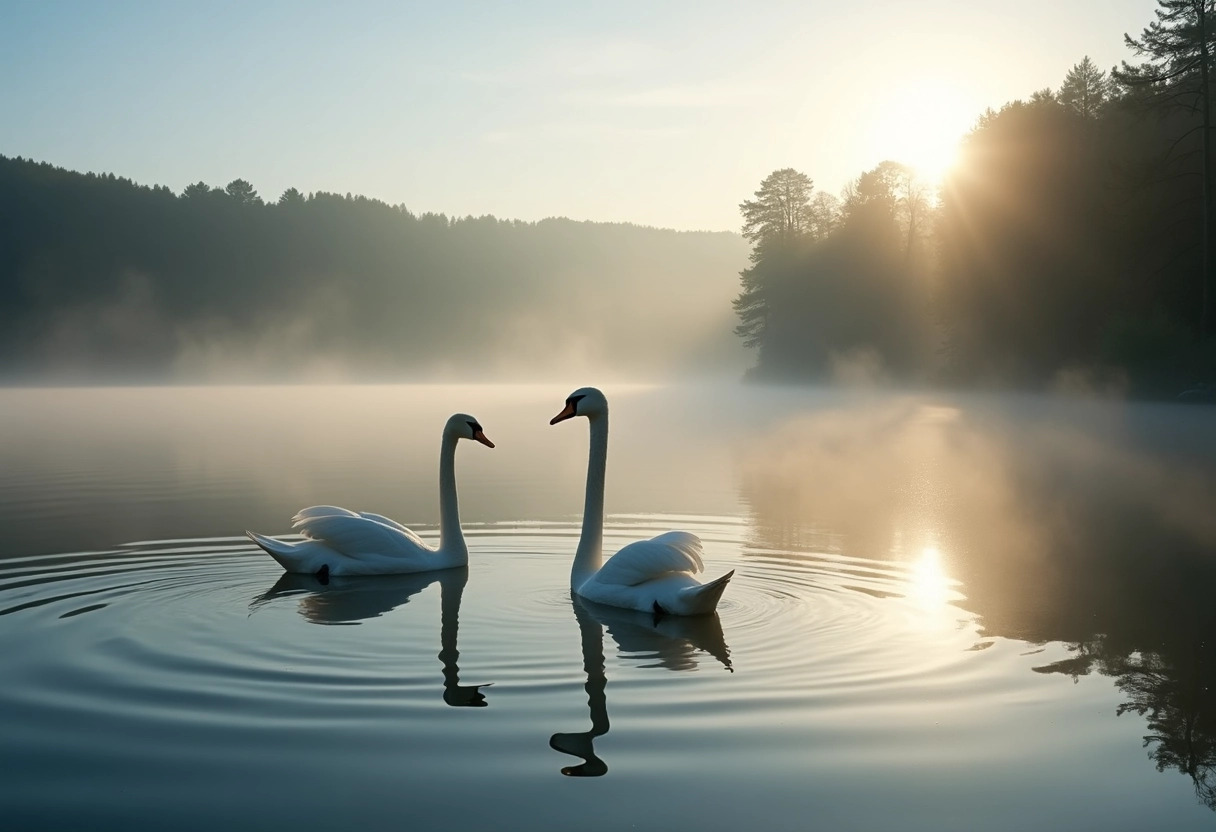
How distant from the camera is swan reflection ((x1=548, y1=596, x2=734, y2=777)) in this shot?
19.7 ft

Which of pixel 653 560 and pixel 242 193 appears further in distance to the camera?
pixel 242 193

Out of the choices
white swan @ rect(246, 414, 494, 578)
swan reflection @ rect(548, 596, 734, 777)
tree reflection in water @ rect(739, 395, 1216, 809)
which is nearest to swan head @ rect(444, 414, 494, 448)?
white swan @ rect(246, 414, 494, 578)

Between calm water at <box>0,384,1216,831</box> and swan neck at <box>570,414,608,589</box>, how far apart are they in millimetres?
412

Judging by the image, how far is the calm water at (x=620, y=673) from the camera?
5160 mm

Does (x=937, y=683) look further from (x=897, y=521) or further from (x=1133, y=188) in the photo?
(x=1133, y=188)

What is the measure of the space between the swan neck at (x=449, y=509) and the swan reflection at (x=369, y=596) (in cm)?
24

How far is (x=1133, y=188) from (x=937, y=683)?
40124mm

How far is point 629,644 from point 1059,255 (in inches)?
1962

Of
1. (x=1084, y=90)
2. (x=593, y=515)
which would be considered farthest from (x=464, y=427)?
(x=1084, y=90)

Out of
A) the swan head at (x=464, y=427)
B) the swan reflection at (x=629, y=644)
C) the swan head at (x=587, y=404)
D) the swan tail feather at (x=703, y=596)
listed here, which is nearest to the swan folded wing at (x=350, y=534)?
the swan head at (x=464, y=427)

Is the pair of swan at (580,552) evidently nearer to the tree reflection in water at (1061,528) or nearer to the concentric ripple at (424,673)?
the concentric ripple at (424,673)

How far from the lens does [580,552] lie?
33.2ft

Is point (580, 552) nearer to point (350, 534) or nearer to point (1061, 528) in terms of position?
point (350, 534)

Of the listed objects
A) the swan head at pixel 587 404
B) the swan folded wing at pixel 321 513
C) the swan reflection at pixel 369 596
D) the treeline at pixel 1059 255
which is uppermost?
the treeline at pixel 1059 255
